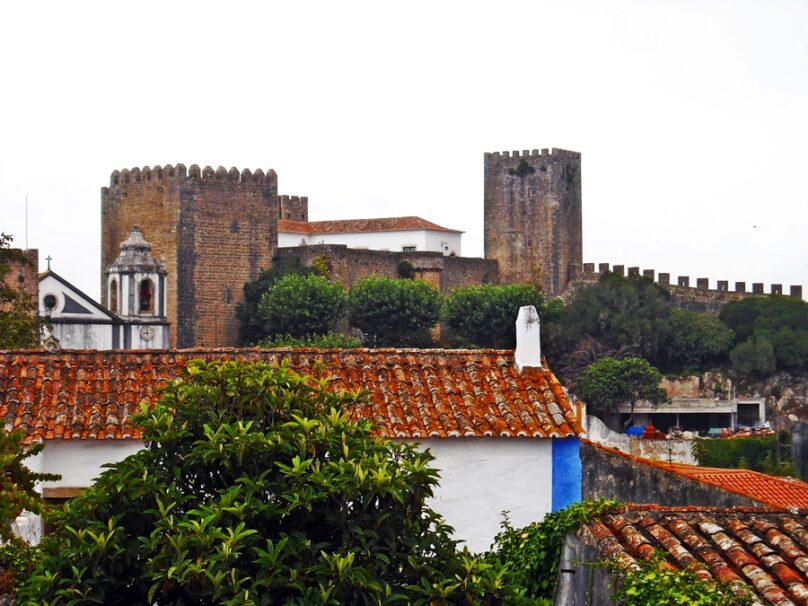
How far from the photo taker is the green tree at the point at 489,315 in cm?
6694

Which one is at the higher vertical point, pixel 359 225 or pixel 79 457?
pixel 359 225

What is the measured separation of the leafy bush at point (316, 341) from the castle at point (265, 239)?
3.57 meters

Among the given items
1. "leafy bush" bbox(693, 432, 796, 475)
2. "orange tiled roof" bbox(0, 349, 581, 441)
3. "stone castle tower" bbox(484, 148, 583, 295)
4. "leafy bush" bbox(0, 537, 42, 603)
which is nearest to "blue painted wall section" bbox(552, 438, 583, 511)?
"orange tiled roof" bbox(0, 349, 581, 441)

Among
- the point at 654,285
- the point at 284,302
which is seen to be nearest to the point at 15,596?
the point at 284,302

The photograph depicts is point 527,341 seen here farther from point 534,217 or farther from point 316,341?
point 534,217

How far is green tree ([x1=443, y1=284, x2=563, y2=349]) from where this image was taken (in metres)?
66.9

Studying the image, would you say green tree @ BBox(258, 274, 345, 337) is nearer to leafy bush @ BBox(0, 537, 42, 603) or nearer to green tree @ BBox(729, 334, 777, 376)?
green tree @ BBox(729, 334, 777, 376)

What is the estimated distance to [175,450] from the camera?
10.9 meters

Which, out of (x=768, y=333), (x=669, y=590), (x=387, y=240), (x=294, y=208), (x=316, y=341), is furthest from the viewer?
(x=294, y=208)

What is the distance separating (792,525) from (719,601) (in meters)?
1.45

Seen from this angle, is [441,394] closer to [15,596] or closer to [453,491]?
[453,491]

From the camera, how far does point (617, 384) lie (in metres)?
63.4

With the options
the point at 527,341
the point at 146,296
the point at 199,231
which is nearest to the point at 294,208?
the point at 199,231

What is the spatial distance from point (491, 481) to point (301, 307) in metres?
50.0
